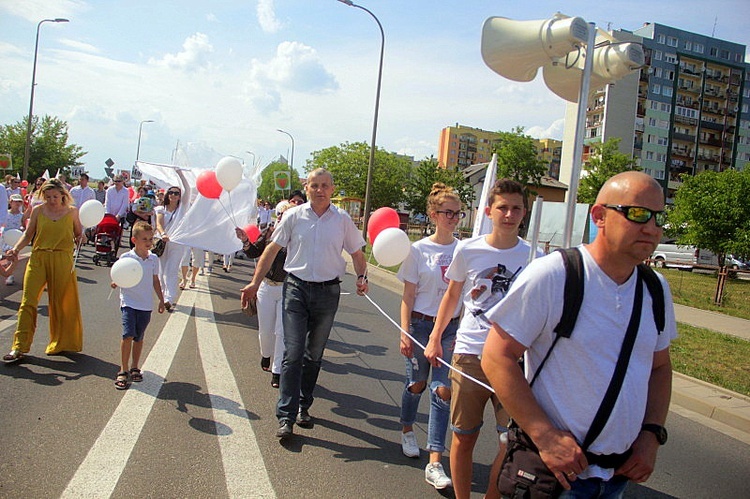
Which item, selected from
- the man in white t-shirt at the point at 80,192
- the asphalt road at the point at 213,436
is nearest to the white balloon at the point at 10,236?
the asphalt road at the point at 213,436

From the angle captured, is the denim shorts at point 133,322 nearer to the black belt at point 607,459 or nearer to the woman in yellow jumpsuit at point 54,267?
the woman in yellow jumpsuit at point 54,267

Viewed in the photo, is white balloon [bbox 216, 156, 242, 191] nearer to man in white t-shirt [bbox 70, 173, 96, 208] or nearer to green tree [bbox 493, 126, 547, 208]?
man in white t-shirt [bbox 70, 173, 96, 208]

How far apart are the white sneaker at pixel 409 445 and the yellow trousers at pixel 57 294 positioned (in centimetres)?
380

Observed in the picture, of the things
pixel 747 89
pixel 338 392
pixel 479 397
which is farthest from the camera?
pixel 747 89

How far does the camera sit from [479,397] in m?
3.29

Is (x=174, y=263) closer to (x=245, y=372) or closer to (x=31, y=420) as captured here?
(x=245, y=372)

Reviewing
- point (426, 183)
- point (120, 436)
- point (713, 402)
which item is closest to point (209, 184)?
point (120, 436)

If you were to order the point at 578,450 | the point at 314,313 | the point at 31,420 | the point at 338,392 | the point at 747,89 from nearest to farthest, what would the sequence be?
the point at 578,450 < the point at 31,420 < the point at 314,313 < the point at 338,392 < the point at 747,89

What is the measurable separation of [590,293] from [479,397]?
4.83 ft

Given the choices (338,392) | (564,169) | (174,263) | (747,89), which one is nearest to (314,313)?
(338,392)

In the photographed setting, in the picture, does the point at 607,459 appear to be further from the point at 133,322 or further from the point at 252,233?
the point at 252,233

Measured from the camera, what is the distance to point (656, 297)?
210 centimetres

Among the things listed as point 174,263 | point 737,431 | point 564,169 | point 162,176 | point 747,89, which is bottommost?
point 737,431

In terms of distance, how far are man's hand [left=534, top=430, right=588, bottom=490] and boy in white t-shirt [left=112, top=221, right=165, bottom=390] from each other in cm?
429
